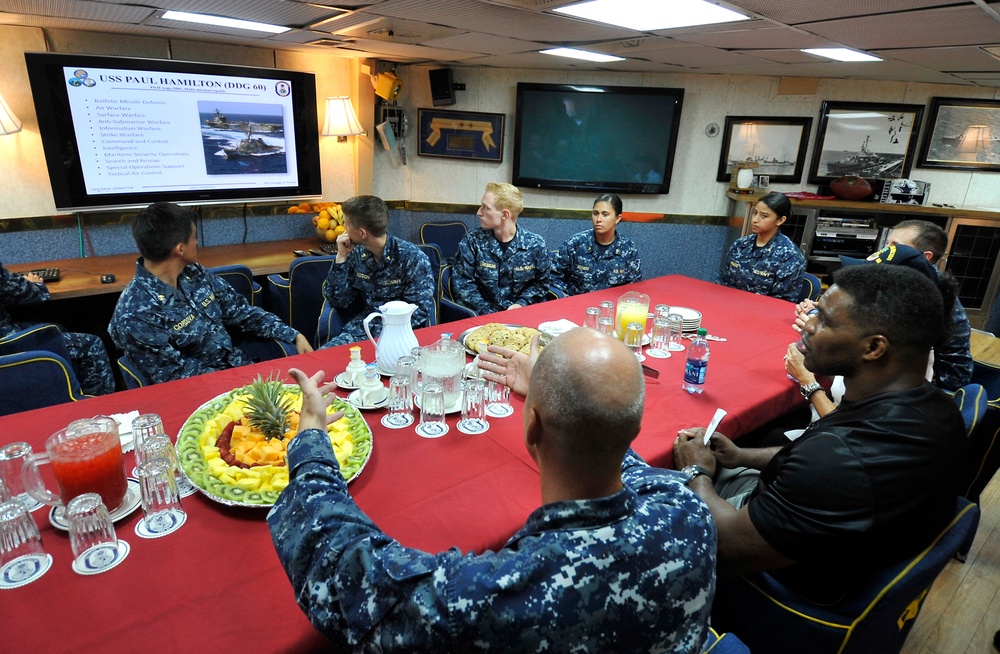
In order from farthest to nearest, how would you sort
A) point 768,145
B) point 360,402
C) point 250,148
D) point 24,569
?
point 768,145 < point 250,148 < point 360,402 < point 24,569

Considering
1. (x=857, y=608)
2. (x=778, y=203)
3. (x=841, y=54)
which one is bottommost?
(x=857, y=608)

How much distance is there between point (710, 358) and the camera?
91.7 inches

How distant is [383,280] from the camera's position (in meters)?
3.00

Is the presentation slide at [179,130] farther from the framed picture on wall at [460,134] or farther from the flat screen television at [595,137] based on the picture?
the flat screen television at [595,137]

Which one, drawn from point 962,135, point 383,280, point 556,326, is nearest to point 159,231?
point 383,280

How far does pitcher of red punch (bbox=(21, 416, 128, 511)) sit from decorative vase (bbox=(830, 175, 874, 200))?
5994 millimetres

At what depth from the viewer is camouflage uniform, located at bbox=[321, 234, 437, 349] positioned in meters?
2.98

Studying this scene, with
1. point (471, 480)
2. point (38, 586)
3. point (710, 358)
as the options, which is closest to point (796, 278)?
point (710, 358)

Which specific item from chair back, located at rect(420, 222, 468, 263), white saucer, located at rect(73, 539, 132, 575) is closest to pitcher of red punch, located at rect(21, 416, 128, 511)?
white saucer, located at rect(73, 539, 132, 575)

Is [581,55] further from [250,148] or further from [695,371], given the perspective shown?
[695,371]

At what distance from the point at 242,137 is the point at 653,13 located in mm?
3293

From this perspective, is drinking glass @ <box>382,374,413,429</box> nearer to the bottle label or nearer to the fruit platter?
the fruit platter

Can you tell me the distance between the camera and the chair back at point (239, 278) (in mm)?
2954

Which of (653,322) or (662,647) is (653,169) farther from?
(662,647)
